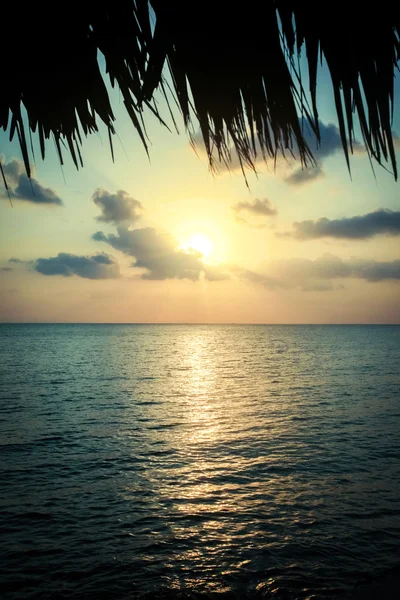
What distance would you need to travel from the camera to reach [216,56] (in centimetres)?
153

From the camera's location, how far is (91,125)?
212 cm

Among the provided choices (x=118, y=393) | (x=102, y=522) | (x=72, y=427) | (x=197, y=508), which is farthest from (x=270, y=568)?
(x=118, y=393)

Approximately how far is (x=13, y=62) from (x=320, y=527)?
41.0ft

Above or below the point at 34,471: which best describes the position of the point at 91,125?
above

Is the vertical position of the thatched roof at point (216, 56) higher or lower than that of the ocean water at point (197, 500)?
higher

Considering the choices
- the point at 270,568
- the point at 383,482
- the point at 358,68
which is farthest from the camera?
the point at 383,482

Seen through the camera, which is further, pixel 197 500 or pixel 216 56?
pixel 197 500

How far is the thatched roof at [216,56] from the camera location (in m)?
1.46

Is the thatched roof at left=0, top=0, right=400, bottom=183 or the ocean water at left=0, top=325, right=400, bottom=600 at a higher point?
the thatched roof at left=0, top=0, right=400, bottom=183

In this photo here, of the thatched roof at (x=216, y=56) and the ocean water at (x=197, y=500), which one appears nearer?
the thatched roof at (x=216, y=56)

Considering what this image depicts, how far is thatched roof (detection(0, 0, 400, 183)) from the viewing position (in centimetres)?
146

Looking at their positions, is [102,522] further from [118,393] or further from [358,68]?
[118,393]

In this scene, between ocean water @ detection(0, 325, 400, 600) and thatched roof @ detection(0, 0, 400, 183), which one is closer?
thatched roof @ detection(0, 0, 400, 183)

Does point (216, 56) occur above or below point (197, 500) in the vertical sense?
above
